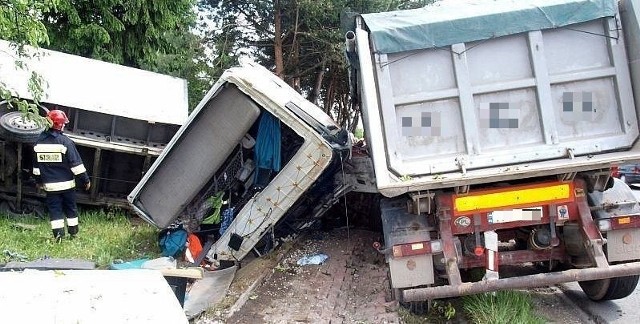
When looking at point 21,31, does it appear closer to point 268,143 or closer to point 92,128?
point 268,143

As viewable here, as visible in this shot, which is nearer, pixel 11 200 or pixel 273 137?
pixel 273 137

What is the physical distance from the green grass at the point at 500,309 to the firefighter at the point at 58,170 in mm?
4403

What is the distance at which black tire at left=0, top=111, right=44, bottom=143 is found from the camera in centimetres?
651

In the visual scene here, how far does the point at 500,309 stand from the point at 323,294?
5.25 ft

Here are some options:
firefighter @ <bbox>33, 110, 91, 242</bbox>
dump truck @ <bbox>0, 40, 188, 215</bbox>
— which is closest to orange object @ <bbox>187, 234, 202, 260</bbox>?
firefighter @ <bbox>33, 110, 91, 242</bbox>

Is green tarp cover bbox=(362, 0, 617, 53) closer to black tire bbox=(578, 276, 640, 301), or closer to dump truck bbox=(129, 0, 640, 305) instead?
dump truck bbox=(129, 0, 640, 305)

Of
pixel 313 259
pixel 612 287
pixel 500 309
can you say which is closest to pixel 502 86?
pixel 500 309

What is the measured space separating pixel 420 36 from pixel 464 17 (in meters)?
0.36

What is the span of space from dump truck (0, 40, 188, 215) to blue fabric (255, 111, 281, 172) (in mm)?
2160

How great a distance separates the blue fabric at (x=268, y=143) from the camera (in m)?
5.64

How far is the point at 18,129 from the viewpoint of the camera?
6.54m

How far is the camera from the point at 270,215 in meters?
5.54

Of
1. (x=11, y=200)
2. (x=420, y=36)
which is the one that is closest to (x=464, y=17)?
(x=420, y=36)

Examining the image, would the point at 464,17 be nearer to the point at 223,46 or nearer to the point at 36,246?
the point at 36,246
